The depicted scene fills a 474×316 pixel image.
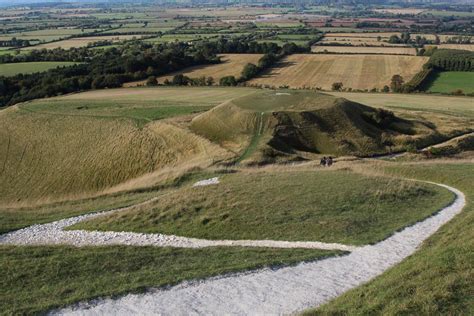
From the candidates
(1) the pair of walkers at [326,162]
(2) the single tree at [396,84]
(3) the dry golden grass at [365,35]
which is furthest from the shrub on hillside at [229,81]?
(3) the dry golden grass at [365,35]

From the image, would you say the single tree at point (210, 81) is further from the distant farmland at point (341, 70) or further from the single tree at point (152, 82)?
the single tree at point (152, 82)

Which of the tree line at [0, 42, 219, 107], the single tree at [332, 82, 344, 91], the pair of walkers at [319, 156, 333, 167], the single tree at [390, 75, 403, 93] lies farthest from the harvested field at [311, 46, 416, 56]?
the pair of walkers at [319, 156, 333, 167]

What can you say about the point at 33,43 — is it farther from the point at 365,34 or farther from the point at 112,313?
the point at 112,313

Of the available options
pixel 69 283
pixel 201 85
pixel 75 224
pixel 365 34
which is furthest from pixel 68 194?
pixel 365 34

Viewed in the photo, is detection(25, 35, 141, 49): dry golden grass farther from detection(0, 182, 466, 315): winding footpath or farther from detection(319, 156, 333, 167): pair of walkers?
detection(0, 182, 466, 315): winding footpath

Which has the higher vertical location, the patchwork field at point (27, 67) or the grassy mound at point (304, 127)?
the patchwork field at point (27, 67)
